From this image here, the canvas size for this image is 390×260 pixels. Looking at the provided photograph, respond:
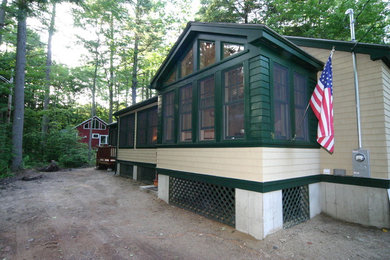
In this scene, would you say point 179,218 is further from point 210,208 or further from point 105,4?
point 105,4

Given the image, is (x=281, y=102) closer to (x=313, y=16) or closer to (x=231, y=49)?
(x=231, y=49)

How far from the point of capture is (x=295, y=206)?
466 cm

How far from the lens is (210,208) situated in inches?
198

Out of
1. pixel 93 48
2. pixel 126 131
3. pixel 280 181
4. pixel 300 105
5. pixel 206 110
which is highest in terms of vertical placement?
pixel 93 48

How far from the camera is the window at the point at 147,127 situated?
9.19 metres

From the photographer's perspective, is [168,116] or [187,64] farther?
[168,116]

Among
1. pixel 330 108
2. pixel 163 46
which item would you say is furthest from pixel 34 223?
pixel 163 46

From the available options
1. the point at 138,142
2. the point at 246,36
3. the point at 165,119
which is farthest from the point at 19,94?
the point at 246,36

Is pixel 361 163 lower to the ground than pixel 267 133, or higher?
lower

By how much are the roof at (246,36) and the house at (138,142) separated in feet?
10.1

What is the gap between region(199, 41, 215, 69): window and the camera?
525 cm

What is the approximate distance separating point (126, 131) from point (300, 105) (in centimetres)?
904

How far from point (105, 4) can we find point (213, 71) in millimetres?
16384

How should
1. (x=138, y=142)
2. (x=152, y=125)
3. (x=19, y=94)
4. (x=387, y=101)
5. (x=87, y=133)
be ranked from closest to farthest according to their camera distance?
(x=387, y=101) < (x=152, y=125) < (x=138, y=142) < (x=19, y=94) < (x=87, y=133)
